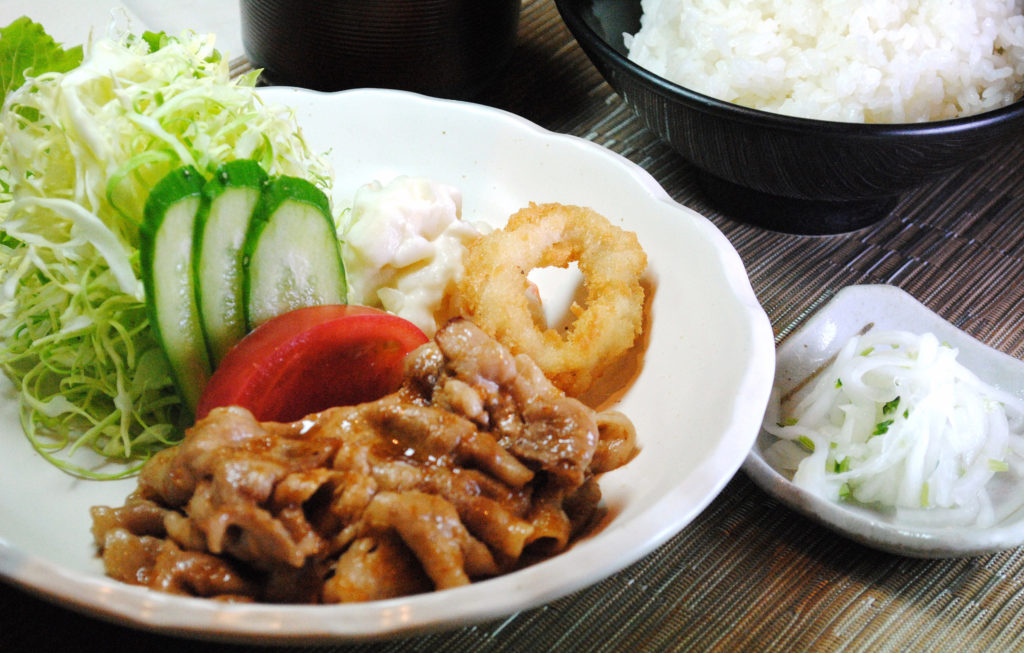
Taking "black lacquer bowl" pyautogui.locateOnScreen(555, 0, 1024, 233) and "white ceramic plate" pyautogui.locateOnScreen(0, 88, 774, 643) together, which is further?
"black lacquer bowl" pyautogui.locateOnScreen(555, 0, 1024, 233)

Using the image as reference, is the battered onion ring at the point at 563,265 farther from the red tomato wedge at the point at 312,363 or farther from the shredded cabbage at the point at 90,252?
the shredded cabbage at the point at 90,252

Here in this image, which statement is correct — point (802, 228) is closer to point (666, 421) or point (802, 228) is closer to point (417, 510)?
point (666, 421)

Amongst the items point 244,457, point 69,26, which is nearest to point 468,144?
point 244,457

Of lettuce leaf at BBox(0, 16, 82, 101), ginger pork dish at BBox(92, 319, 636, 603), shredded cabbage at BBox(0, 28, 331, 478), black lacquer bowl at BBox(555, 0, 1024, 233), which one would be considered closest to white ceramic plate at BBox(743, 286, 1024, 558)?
black lacquer bowl at BBox(555, 0, 1024, 233)

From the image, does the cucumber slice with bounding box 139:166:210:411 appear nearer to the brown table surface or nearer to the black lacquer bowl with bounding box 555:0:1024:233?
the brown table surface

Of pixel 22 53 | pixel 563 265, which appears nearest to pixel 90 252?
pixel 22 53

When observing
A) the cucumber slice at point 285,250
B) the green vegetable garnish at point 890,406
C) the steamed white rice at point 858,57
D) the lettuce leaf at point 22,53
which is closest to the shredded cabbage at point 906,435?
the green vegetable garnish at point 890,406
